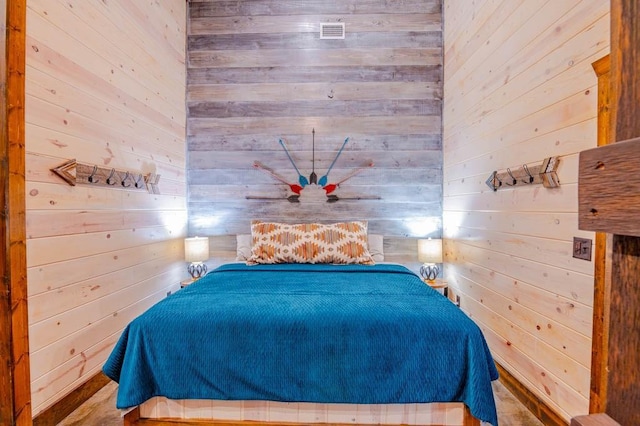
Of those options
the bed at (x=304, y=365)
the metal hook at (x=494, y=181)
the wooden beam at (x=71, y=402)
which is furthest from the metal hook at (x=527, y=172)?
the wooden beam at (x=71, y=402)

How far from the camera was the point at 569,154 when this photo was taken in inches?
65.5

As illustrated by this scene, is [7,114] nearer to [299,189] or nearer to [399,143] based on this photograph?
[299,189]

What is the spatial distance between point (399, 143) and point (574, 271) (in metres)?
2.06

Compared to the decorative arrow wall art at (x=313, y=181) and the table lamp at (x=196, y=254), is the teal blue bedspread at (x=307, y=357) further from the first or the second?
the decorative arrow wall art at (x=313, y=181)

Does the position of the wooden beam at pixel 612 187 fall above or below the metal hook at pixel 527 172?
below

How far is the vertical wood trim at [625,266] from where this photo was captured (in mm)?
437

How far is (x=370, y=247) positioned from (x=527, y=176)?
5.04 feet

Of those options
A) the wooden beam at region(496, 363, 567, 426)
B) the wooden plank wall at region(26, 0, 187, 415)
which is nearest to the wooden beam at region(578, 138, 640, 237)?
the wooden beam at region(496, 363, 567, 426)

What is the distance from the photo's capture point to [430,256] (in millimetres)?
3131

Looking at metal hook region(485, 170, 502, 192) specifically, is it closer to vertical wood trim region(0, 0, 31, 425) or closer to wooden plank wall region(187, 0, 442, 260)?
wooden plank wall region(187, 0, 442, 260)

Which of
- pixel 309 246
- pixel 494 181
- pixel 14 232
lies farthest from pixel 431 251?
pixel 14 232

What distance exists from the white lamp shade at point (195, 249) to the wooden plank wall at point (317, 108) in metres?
0.34

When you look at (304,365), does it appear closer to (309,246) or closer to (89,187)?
(309,246)

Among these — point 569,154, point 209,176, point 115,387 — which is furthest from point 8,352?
point 569,154
